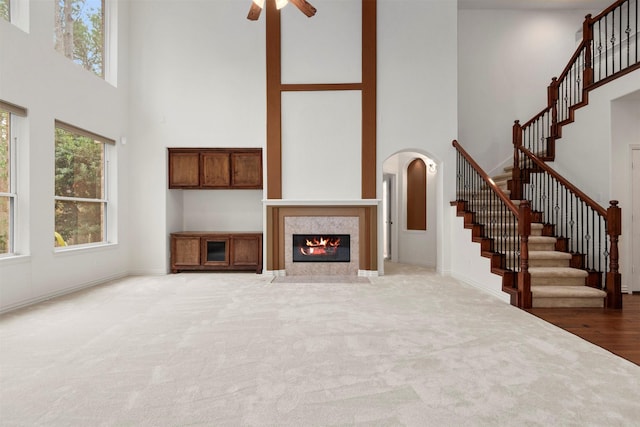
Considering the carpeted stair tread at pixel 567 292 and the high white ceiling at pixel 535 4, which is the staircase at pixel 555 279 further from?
the high white ceiling at pixel 535 4

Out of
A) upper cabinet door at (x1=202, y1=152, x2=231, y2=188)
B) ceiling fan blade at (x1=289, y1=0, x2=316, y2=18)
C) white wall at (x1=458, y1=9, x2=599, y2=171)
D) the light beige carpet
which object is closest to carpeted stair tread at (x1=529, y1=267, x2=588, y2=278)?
the light beige carpet

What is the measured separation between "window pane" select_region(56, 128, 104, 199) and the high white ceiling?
763 cm

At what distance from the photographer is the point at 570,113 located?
5.37 meters

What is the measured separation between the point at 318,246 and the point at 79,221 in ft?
12.4

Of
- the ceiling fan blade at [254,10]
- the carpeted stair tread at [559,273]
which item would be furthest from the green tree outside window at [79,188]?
the carpeted stair tread at [559,273]

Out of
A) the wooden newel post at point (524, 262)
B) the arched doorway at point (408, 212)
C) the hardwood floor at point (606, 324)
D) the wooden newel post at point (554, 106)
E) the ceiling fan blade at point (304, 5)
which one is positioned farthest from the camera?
the arched doorway at point (408, 212)

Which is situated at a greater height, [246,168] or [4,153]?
[246,168]

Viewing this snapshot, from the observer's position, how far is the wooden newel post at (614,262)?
13.2 ft

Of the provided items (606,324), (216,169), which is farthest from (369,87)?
(606,324)

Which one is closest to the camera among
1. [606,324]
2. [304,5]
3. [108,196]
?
[606,324]

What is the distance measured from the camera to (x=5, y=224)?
401cm

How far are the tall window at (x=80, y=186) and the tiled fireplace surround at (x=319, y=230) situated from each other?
9.02 ft

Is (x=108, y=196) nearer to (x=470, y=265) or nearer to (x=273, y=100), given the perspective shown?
(x=273, y=100)

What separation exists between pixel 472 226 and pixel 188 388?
4.51 meters
